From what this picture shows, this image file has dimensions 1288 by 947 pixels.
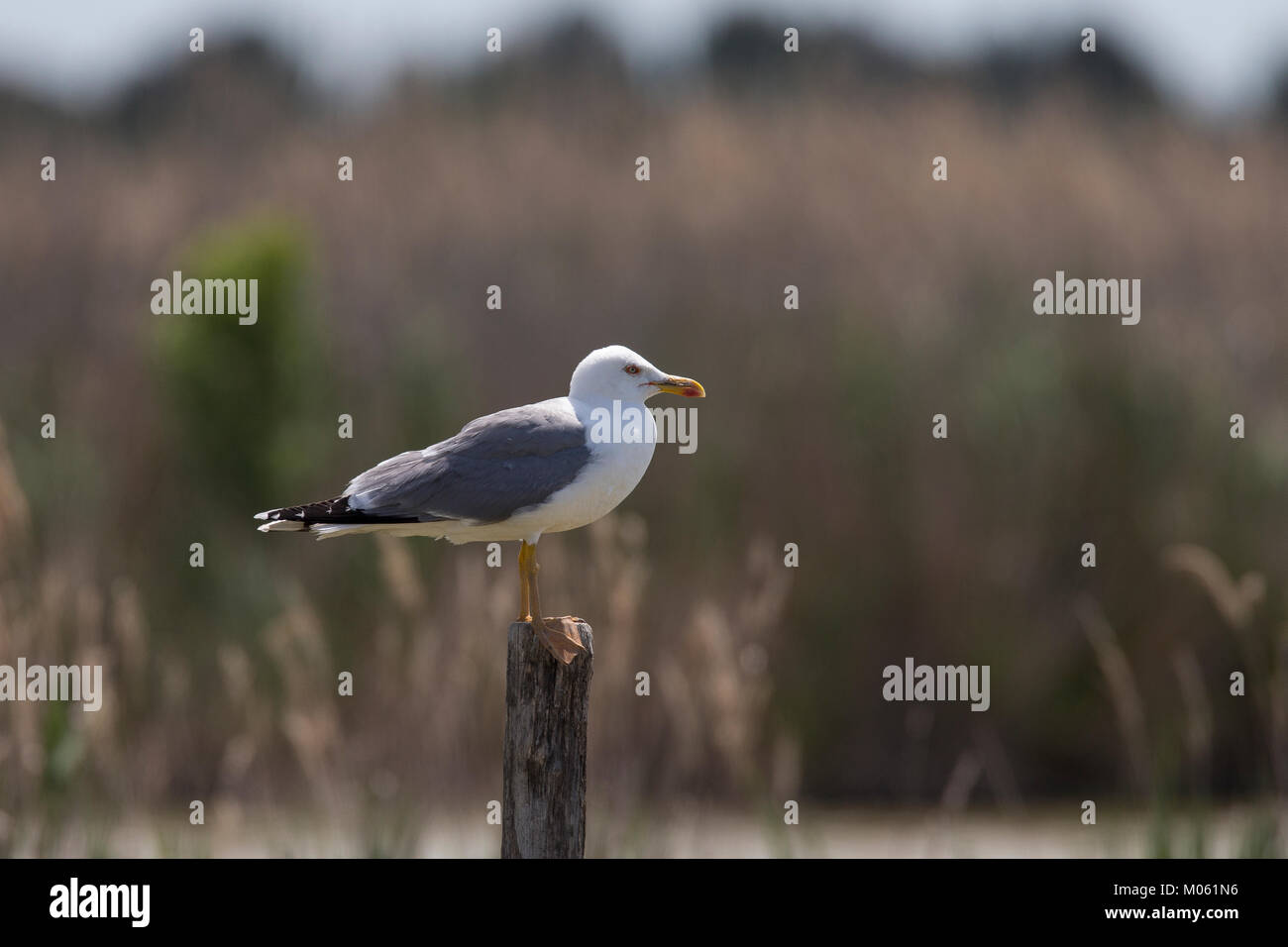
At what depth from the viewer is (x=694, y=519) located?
10.2 metres

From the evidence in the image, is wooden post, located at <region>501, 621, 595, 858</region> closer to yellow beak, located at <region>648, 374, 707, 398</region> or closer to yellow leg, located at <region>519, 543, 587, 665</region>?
yellow leg, located at <region>519, 543, 587, 665</region>

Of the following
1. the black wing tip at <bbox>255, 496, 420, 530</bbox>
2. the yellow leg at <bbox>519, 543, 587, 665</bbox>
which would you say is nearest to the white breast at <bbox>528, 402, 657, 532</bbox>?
the yellow leg at <bbox>519, 543, 587, 665</bbox>

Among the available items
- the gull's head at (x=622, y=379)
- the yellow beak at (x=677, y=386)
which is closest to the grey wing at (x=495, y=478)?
the gull's head at (x=622, y=379)

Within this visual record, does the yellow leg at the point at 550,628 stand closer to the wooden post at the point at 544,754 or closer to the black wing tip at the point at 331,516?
the wooden post at the point at 544,754

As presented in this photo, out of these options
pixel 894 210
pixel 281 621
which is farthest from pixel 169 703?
pixel 894 210

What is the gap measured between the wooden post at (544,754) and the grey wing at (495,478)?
0.39m

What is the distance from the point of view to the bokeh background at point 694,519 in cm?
→ 730

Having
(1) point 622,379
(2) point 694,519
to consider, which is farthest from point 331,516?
(2) point 694,519

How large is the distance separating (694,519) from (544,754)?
5880 millimetres

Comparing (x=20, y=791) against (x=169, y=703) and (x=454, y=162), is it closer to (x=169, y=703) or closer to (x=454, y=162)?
(x=169, y=703)

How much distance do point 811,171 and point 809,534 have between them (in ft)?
20.1

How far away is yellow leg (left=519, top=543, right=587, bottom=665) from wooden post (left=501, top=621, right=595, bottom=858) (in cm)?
4

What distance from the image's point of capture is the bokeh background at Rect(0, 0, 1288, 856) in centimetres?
730

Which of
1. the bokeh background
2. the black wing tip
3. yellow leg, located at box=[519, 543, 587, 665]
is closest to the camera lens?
the black wing tip
